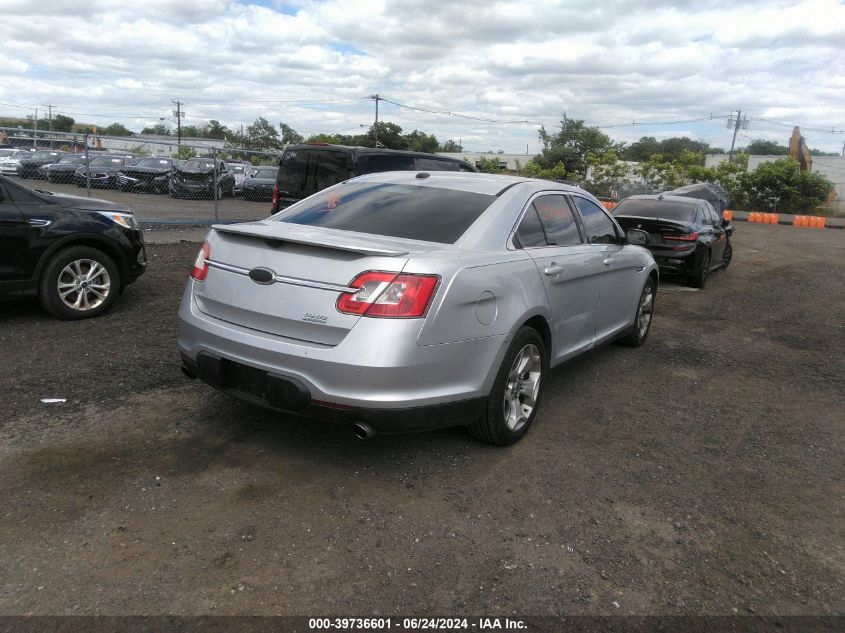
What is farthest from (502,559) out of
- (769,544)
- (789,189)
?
(789,189)

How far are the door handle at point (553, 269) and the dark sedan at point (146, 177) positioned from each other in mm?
16801

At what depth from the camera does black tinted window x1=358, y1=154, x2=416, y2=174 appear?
1103cm

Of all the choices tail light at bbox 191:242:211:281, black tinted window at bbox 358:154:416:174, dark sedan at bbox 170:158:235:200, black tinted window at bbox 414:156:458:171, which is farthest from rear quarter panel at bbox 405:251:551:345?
dark sedan at bbox 170:158:235:200

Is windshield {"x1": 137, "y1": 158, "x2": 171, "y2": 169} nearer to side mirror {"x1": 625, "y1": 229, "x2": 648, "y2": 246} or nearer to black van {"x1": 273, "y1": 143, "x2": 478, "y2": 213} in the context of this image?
black van {"x1": 273, "y1": 143, "x2": 478, "y2": 213}

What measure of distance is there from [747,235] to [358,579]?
2225cm

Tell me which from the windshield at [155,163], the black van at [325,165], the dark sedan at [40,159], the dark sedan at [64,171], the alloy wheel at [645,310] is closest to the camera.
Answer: the alloy wheel at [645,310]

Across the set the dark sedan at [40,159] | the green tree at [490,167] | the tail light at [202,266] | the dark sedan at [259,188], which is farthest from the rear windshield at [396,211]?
the green tree at [490,167]

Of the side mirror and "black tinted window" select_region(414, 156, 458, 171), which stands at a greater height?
"black tinted window" select_region(414, 156, 458, 171)

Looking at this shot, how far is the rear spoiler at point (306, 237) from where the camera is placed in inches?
130

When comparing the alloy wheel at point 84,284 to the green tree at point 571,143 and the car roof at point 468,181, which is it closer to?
the car roof at point 468,181

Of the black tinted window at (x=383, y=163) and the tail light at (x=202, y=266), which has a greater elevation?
the black tinted window at (x=383, y=163)

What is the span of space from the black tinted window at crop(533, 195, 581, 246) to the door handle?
240 mm

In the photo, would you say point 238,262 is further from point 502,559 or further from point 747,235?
point 747,235

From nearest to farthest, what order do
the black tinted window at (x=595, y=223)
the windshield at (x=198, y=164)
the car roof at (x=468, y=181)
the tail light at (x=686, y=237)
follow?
the car roof at (x=468, y=181) → the black tinted window at (x=595, y=223) → the tail light at (x=686, y=237) → the windshield at (x=198, y=164)
